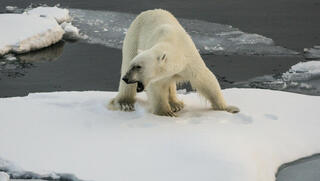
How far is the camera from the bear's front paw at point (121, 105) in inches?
204

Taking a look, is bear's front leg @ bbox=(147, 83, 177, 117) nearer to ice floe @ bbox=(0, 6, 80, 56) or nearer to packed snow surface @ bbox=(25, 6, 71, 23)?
ice floe @ bbox=(0, 6, 80, 56)

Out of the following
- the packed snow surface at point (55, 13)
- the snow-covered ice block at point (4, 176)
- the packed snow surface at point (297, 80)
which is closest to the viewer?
the snow-covered ice block at point (4, 176)

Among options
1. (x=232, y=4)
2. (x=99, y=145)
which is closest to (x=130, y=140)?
(x=99, y=145)

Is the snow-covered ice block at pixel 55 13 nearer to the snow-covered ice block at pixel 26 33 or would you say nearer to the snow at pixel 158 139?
the snow-covered ice block at pixel 26 33

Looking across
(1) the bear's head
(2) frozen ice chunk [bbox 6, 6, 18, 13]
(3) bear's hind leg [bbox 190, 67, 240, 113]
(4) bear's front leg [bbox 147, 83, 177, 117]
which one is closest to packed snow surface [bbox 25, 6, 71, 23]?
(2) frozen ice chunk [bbox 6, 6, 18, 13]

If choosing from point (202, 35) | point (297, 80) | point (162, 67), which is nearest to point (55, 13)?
point (202, 35)

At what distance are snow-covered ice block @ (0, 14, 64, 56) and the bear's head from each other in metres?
4.72

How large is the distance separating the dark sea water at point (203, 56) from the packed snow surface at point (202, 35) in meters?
0.21

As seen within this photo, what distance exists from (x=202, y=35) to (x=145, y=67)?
17.3 ft

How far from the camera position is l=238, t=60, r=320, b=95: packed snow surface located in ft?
21.9

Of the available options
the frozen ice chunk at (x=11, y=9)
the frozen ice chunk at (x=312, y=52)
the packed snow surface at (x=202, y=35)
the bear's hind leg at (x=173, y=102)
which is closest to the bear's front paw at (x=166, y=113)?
the bear's hind leg at (x=173, y=102)

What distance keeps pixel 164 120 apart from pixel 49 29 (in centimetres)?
496

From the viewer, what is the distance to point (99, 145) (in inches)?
163

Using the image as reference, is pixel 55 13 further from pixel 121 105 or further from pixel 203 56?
pixel 121 105
